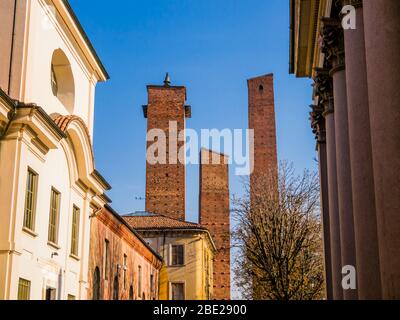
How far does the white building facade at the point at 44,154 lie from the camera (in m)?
16.8

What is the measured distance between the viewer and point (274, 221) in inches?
1229

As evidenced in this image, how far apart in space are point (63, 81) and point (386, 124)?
16417 millimetres

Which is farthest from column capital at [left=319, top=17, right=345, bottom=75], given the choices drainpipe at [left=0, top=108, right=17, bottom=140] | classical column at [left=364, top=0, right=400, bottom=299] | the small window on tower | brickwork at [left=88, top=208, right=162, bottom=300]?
brickwork at [left=88, top=208, right=162, bottom=300]

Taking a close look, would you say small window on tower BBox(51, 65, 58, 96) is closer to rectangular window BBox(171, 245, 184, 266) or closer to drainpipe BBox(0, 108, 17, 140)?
drainpipe BBox(0, 108, 17, 140)

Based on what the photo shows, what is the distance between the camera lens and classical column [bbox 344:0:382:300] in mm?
9938

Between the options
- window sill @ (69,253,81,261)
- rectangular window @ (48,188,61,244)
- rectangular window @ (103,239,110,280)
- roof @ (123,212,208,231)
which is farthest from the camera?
roof @ (123,212,208,231)

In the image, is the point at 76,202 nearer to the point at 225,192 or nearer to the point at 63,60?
the point at 63,60

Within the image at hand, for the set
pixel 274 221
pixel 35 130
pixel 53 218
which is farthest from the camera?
pixel 274 221

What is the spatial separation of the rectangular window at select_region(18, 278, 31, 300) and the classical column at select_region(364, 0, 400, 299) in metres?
11.6

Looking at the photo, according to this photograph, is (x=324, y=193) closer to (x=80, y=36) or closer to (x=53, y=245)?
(x=53, y=245)

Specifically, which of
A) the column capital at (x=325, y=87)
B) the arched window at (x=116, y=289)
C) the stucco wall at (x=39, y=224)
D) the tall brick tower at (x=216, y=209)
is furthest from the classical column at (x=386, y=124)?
the tall brick tower at (x=216, y=209)

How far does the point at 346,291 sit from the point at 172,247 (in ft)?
138
